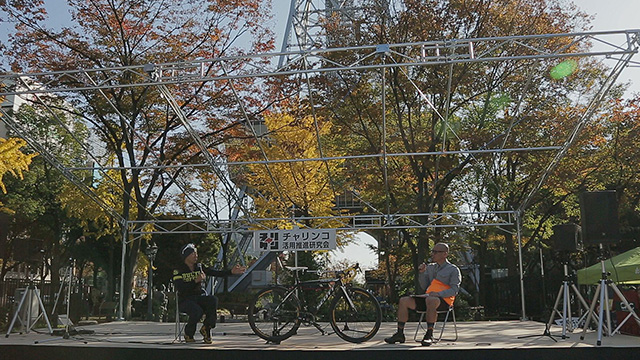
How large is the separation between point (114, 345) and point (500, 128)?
38.4 feet

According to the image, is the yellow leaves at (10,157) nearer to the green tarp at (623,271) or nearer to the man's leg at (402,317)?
the man's leg at (402,317)

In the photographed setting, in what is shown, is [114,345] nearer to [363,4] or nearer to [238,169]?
[363,4]

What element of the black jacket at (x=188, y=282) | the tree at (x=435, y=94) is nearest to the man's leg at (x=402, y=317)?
the black jacket at (x=188, y=282)

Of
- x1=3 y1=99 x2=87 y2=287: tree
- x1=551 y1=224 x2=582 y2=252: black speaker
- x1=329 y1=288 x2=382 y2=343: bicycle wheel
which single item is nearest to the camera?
x1=329 y1=288 x2=382 y2=343: bicycle wheel

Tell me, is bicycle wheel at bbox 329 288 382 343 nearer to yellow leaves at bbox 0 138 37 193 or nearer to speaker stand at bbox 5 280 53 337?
speaker stand at bbox 5 280 53 337

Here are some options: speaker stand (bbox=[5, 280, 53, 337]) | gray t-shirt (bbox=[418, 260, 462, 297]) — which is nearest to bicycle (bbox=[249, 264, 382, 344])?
gray t-shirt (bbox=[418, 260, 462, 297])

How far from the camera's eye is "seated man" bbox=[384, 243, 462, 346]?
19.3 feet

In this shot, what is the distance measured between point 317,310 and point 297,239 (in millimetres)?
3124

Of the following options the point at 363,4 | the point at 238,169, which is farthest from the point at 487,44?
the point at 238,169

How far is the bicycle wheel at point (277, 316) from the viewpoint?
6.19 metres

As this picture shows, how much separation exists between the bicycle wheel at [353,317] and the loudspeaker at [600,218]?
8.07 ft

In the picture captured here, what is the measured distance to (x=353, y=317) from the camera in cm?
606

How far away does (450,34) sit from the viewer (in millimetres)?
13531

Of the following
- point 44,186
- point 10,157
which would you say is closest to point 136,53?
point 10,157
